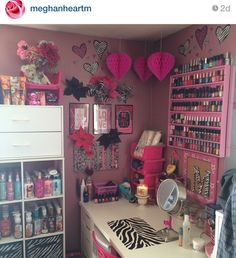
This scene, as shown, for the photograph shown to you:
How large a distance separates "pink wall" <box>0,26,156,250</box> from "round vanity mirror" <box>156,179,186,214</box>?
2.73 feet

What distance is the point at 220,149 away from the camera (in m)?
1.70

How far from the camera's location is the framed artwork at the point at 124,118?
249cm

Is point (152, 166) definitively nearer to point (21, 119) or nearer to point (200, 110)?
point (200, 110)

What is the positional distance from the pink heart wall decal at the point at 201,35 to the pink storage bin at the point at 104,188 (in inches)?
57.6

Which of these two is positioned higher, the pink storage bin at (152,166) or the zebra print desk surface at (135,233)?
the pink storage bin at (152,166)

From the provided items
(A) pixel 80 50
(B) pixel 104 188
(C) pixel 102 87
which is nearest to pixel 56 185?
(B) pixel 104 188

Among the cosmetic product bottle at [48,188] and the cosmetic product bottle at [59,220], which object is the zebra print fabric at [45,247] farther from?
the cosmetic product bottle at [48,188]

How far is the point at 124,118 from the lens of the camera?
2.51m

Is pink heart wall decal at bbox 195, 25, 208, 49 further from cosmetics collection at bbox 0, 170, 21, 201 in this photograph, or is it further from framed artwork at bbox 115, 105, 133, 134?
cosmetics collection at bbox 0, 170, 21, 201

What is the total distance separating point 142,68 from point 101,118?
2.07 feet

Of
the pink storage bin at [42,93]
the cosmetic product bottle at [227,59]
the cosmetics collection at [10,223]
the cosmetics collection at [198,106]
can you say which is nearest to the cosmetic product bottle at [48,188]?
the cosmetics collection at [10,223]

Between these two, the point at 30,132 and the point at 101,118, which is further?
the point at 101,118

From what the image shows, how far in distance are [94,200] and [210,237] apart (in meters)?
1.08

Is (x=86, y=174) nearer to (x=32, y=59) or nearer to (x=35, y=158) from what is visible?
(x=35, y=158)
